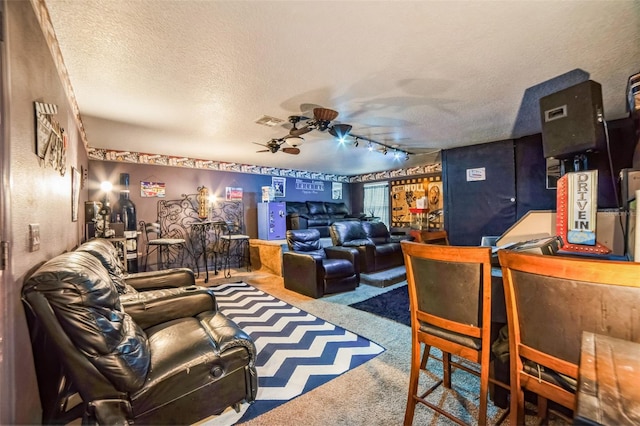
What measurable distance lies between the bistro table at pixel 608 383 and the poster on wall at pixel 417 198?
6.43 meters

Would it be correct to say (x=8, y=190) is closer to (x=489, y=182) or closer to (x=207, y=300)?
(x=207, y=300)

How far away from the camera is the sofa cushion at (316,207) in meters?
7.70

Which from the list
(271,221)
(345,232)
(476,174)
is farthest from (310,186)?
(476,174)

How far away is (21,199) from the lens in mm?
1063

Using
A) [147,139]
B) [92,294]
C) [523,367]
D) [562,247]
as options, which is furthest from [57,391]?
[147,139]

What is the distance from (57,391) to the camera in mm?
Answer: 1313

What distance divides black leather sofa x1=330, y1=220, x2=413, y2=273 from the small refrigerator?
2.03 meters

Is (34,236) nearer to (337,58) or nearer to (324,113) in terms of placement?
(337,58)

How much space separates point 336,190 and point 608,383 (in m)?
8.43

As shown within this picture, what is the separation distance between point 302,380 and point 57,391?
1.37m

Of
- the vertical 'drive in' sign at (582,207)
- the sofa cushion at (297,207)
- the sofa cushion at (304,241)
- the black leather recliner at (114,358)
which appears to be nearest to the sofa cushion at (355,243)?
the sofa cushion at (304,241)

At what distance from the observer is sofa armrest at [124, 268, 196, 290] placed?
2350mm

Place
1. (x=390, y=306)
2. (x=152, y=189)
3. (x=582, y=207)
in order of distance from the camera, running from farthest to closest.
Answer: (x=152, y=189) < (x=390, y=306) < (x=582, y=207)

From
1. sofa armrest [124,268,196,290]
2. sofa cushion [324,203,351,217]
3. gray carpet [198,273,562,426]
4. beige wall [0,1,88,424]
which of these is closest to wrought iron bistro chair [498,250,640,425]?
gray carpet [198,273,562,426]
